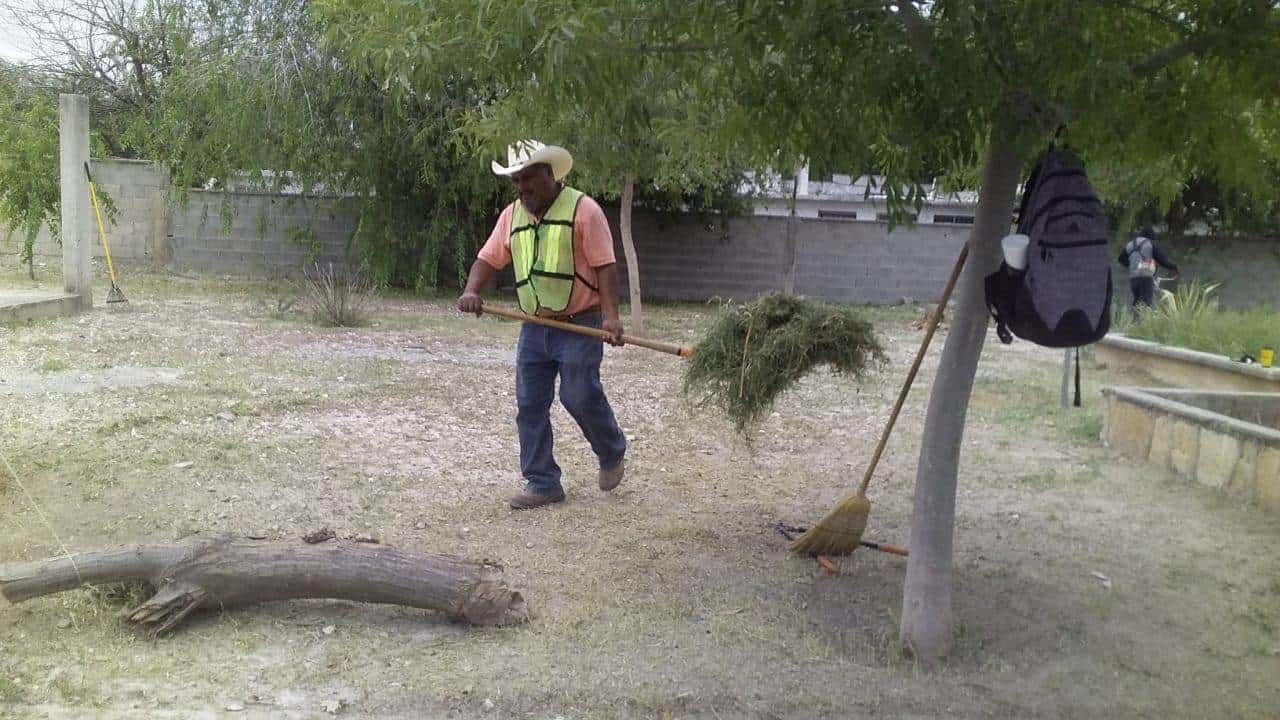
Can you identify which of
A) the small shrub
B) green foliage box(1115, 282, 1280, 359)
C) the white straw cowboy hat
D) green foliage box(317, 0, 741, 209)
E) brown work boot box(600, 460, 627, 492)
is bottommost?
brown work boot box(600, 460, 627, 492)

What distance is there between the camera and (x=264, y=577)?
410cm

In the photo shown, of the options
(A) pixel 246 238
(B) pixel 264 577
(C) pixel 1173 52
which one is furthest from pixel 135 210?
(C) pixel 1173 52

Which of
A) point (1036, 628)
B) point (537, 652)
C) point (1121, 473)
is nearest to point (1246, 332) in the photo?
point (1121, 473)

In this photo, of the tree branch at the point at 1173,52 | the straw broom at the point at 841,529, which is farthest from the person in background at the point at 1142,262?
the tree branch at the point at 1173,52

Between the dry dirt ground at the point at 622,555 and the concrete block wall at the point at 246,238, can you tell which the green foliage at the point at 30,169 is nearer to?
the concrete block wall at the point at 246,238

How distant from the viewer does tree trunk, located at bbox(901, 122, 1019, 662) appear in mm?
3955

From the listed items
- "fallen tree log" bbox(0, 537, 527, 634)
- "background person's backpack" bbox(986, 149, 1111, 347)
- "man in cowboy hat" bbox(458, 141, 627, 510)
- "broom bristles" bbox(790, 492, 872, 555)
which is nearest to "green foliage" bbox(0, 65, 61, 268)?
"man in cowboy hat" bbox(458, 141, 627, 510)

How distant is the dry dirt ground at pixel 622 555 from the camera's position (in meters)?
3.73

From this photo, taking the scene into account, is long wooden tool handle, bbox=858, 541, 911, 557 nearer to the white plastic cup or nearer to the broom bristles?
the broom bristles

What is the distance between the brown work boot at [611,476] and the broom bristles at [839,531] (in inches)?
50.6

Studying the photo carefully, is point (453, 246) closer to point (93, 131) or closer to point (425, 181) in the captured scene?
point (425, 181)

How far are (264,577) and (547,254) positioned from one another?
2.30m

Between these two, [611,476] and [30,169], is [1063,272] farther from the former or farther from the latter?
[30,169]

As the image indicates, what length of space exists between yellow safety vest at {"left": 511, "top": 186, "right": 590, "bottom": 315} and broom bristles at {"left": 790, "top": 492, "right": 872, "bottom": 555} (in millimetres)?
1774
